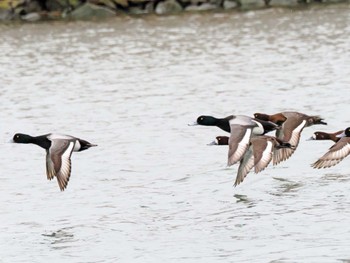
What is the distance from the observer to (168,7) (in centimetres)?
3875

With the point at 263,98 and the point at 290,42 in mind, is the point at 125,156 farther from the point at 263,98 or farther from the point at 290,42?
the point at 290,42

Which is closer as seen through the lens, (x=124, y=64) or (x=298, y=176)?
(x=298, y=176)

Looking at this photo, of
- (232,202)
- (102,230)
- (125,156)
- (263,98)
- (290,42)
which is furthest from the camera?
(290,42)

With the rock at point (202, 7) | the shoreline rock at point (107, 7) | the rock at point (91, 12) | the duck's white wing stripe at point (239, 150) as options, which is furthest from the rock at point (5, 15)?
the duck's white wing stripe at point (239, 150)

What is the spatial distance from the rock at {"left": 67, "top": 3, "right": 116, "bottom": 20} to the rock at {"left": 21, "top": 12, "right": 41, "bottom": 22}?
3.81 feet

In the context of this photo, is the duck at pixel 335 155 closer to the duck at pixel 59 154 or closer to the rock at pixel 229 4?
the duck at pixel 59 154

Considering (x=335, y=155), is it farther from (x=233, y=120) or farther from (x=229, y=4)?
(x=229, y=4)

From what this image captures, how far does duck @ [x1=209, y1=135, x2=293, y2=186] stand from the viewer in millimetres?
14930

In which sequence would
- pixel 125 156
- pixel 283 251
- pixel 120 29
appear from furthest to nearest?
pixel 120 29
pixel 125 156
pixel 283 251

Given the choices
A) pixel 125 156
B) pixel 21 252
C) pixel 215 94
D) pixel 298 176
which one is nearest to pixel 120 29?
pixel 215 94

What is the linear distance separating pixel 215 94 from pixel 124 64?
5.56m

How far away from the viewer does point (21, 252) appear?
13023 millimetres

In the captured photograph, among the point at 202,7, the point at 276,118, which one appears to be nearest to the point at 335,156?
the point at 276,118

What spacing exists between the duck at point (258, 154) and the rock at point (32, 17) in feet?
79.4
